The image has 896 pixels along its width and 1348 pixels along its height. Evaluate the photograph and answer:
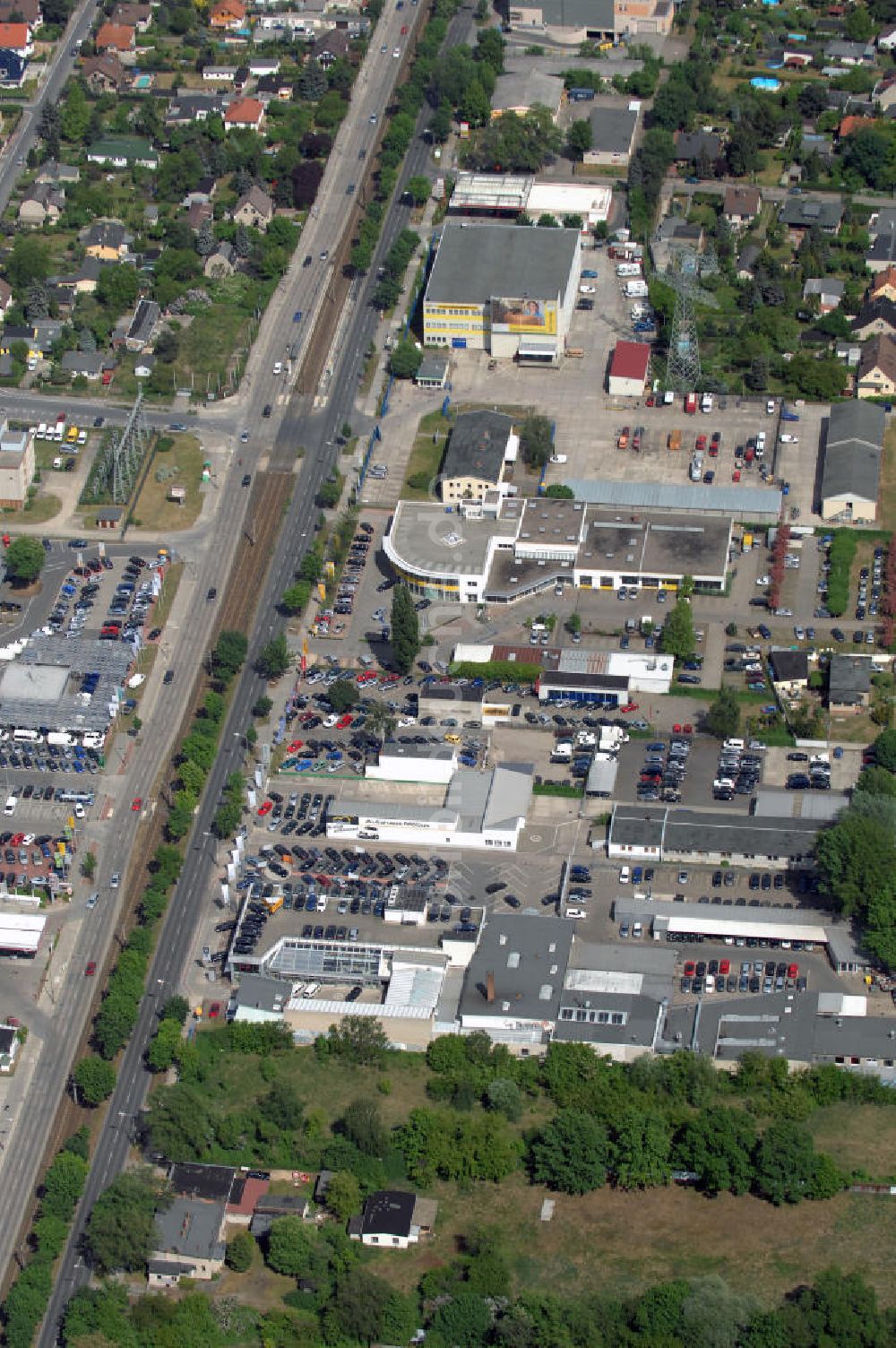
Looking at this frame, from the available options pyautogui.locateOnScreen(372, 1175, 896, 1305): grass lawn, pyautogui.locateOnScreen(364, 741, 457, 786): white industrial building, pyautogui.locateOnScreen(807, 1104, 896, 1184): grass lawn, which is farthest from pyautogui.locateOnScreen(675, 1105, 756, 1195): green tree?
pyautogui.locateOnScreen(364, 741, 457, 786): white industrial building

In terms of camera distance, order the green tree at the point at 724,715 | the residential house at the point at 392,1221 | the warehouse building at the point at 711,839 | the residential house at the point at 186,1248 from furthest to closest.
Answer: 1. the green tree at the point at 724,715
2. the warehouse building at the point at 711,839
3. the residential house at the point at 392,1221
4. the residential house at the point at 186,1248

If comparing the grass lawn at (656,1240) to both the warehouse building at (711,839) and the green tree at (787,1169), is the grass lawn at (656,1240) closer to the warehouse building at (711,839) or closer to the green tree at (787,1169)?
the green tree at (787,1169)

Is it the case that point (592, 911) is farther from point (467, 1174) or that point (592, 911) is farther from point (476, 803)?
point (467, 1174)

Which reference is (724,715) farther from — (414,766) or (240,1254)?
(240,1254)

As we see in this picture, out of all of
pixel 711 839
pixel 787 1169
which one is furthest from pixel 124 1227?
pixel 711 839

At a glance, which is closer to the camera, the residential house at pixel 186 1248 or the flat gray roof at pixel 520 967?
the residential house at pixel 186 1248

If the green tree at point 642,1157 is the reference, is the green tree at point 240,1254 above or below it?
below

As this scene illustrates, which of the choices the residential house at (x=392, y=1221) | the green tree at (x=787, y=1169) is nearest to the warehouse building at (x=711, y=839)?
the green tree at (x=787, y=1169)

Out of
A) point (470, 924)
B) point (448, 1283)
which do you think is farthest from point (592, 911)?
point (448, 1283)
